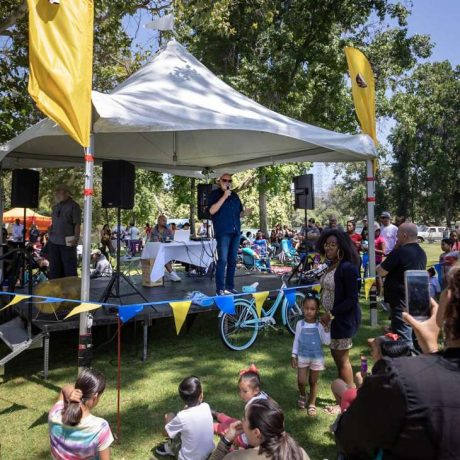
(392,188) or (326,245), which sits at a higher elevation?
(392,188)

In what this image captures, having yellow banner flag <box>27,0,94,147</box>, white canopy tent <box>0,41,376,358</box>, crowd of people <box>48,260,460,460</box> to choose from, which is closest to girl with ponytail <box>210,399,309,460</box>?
crowd of people <box>48,260,460,460</box>

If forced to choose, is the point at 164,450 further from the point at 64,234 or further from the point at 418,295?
the point at 64,234

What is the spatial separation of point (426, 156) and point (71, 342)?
137 feet

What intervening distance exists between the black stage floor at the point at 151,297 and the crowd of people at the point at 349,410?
2314mm

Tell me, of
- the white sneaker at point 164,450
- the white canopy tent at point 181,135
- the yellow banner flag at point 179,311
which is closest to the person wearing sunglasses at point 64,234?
the white canopy tent at point 181,135

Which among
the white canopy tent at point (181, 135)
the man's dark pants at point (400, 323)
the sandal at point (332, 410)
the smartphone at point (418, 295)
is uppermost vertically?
the white canopy tent at point (181, 135)

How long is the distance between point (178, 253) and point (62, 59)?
14.4 ft

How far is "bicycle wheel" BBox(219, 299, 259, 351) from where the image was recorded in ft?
19.6

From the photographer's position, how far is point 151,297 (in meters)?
6.70

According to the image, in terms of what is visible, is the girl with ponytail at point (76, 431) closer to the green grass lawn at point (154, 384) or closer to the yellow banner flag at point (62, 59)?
the green grass lawn at point (154, 384)

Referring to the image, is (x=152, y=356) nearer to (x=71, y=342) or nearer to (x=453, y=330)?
(x=71, y=342)

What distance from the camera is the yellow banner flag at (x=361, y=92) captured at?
7.03m

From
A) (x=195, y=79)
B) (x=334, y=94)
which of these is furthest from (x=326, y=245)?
(x=334, y=94)

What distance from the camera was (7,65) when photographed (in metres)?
10.0
